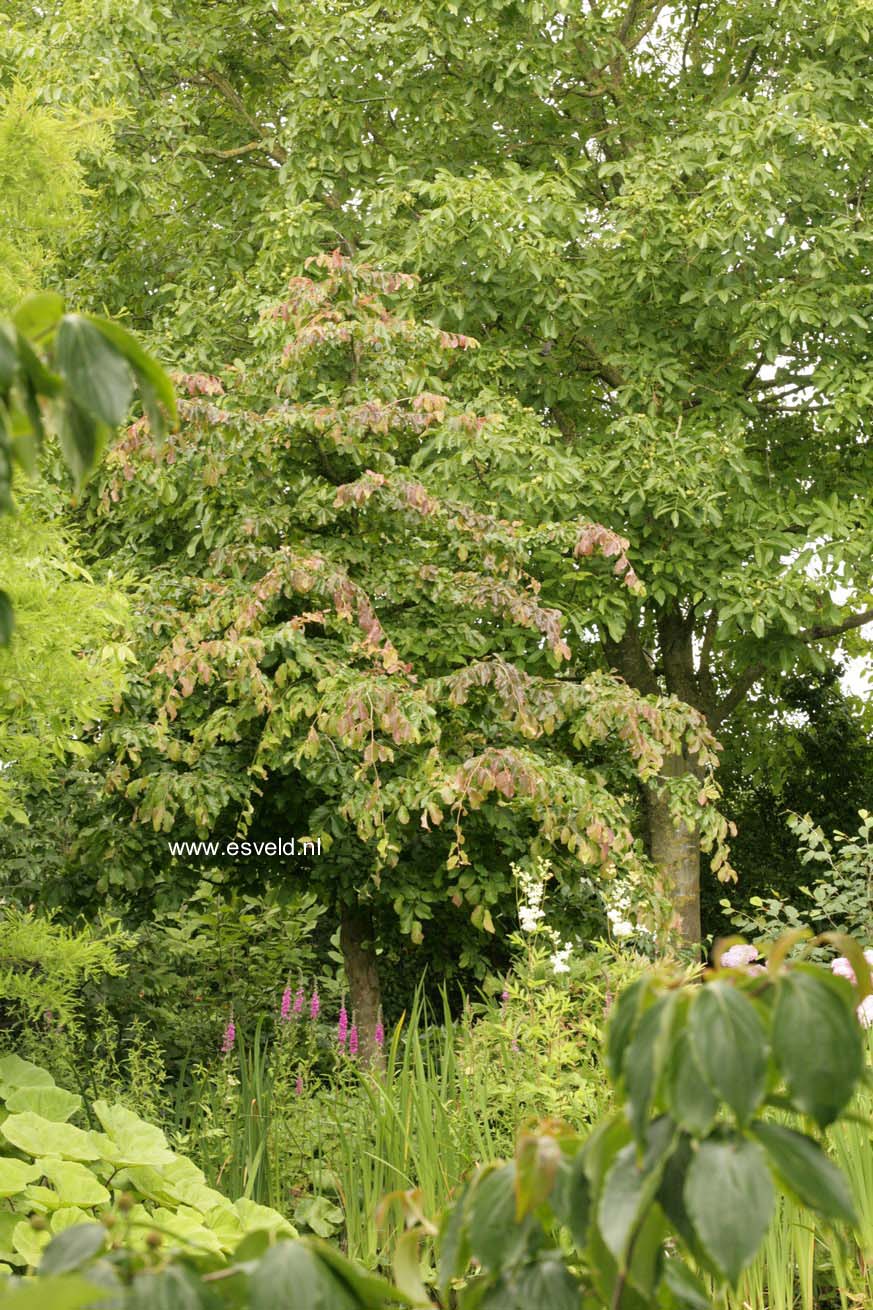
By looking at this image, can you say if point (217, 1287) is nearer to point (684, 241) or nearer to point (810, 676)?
point (684, 241)

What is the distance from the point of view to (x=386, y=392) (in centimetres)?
606

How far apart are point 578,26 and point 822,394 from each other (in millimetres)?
2860

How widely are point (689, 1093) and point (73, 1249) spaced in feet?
1.46

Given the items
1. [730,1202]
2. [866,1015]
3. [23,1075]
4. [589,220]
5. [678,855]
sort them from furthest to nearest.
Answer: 1. [678,855]
2. [589,220]
3. [866,1015]
4. [23,1075]
5. [730,1202]

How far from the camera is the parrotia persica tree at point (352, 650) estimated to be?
17.5ft

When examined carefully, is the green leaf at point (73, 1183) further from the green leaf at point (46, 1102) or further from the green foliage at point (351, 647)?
the green foliage at point (351, 647)

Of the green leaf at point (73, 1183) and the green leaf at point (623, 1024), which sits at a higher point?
the green leaf at point (623, 1024)

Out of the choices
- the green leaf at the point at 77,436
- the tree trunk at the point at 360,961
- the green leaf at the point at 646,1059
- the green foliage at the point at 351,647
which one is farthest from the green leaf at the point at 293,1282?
the tree trunk at the point at 360,961

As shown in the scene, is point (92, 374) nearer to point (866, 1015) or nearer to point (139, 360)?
point (139, 360)

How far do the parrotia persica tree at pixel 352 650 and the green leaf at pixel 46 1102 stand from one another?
56.0 inches

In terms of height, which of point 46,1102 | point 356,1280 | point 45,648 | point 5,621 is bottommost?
point 46,1102

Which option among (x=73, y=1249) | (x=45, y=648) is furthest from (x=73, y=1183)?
(x=73, y=1249)

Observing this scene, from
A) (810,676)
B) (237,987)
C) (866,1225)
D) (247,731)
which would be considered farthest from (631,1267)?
(810,676)

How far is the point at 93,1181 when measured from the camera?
3.38m
